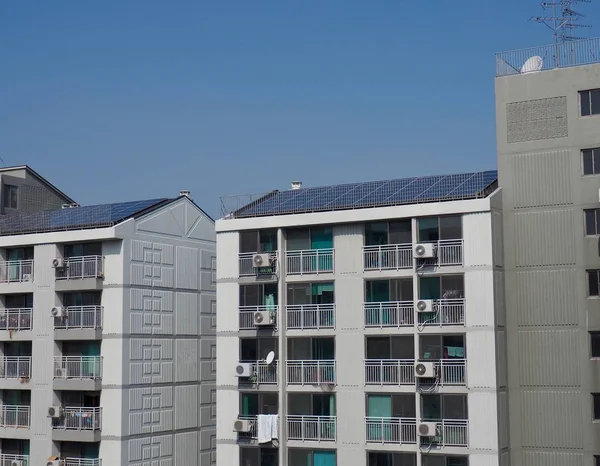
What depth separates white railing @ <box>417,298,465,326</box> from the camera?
3900 cm

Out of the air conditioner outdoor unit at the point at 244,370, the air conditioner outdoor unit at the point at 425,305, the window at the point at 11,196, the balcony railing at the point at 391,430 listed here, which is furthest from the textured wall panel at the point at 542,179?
the window at the point at 11,196

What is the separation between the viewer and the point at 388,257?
40.8m

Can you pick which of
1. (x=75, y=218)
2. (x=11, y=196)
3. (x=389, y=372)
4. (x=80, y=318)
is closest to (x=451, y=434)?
(x=389, y=372)

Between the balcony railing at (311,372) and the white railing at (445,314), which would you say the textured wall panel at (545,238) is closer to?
the white railing at (445,314)

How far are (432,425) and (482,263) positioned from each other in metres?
6.46

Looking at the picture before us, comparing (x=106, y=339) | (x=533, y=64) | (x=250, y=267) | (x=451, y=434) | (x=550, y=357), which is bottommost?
(x=451, y=434)

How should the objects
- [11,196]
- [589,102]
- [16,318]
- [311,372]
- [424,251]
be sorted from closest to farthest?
[589,102] → [424,251] → [311,372] → [16,318] → [11,196]

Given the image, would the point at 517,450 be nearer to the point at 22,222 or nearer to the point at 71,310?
the point at 71,310

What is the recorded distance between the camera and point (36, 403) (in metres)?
46.3

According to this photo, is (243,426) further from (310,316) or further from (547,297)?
(547,297)

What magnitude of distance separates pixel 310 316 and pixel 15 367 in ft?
49.4

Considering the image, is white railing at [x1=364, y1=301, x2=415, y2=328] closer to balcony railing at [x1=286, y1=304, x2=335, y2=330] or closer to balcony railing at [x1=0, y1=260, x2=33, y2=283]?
balcony railing at [x1=286, y1=304, x2=335, y2=330]

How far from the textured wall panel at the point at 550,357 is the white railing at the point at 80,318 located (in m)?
18.7

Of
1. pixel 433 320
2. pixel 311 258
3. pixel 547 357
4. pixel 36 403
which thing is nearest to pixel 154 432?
pixel 36 403
